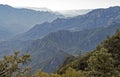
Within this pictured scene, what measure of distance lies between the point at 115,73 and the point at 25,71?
15.2 metres

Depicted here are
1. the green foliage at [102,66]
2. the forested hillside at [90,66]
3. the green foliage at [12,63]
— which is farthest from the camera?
the green foliage at [102,66]

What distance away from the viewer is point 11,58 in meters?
26.3

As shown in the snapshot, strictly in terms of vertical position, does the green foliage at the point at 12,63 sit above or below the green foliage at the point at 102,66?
above

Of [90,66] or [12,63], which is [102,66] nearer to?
[90,66]

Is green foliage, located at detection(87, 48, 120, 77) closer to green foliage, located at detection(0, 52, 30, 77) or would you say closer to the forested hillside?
the forested hillside

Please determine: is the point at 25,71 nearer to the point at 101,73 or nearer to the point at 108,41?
the point at 101,73

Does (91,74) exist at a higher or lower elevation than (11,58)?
lower

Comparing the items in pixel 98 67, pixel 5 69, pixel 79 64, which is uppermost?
pixel 5 69

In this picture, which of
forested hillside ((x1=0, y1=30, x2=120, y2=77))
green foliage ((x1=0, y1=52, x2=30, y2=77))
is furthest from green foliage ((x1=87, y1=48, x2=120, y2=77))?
green foliage ((x1=0, y1=52, x2=30, y2=77))

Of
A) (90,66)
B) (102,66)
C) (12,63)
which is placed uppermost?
(12,63)

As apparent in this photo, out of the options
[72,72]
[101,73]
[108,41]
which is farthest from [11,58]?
[108,41]

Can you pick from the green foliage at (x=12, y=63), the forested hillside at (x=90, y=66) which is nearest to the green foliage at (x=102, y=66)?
the forested hillside at (x=90, y=66)

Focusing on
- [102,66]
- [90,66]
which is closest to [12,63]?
[102,66]

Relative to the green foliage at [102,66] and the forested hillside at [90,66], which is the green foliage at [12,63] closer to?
the forested hillside at [90,66]
